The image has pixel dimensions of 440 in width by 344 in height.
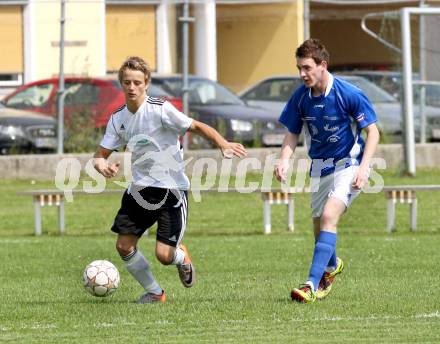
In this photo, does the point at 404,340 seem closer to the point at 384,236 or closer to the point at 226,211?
the point at 384,236

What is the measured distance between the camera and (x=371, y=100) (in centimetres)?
2191

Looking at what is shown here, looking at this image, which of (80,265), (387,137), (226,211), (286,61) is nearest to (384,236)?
(226,211)

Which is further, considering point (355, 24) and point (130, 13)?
point (355, 24)

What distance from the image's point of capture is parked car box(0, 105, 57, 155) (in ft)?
64.7

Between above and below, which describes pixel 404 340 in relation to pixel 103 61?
below

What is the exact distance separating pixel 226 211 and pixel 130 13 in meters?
8.96

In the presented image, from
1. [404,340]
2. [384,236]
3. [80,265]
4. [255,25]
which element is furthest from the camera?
[255,25]

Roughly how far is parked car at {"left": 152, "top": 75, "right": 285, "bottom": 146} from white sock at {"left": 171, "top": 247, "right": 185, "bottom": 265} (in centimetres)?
1071

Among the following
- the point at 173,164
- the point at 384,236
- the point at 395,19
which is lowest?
A: the point at 384,236

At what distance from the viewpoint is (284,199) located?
1586 centimetres

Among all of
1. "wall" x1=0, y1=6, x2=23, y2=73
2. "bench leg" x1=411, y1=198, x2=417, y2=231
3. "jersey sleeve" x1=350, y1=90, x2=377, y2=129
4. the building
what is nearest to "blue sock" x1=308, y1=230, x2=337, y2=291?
"jersey sleeve" x1=350, y1=90, x2=377, y2=129

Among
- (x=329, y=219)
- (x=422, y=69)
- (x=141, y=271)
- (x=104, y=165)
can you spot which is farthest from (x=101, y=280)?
(x=422, y=69)

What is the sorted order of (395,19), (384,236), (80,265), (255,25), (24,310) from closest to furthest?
(24,310) → (80,265) → (384,236) → (395,19) → (255,25)

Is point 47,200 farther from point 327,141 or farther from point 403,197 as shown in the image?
point 327,141
